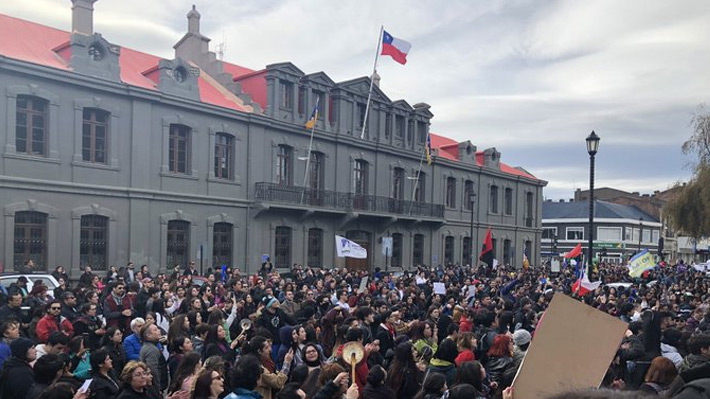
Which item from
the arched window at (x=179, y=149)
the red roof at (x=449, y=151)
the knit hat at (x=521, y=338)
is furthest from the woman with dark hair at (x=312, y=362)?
the red roof at (x=449, y=151)

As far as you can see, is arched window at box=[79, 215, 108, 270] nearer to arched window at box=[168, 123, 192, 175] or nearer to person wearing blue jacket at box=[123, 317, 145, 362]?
arched window at box=[168, 123, 192, 175]

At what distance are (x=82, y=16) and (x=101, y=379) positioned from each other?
24099 millimetres

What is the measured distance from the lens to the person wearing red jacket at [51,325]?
939 centimetres

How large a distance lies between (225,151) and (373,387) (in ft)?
83.4

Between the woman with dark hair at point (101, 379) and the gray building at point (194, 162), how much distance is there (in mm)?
18458

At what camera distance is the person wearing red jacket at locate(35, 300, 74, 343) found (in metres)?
9.39

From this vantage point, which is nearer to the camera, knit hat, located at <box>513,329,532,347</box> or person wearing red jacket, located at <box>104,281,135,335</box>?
knit hat, located at <box>513,329,532,347</box>

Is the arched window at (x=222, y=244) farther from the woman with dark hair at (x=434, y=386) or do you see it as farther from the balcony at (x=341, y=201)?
the woman with dark hair at (x=434, y=386)

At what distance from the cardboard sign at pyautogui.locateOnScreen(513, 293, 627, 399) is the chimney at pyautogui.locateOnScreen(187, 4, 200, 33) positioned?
32763 millimetres

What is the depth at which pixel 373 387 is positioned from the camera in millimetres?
6445

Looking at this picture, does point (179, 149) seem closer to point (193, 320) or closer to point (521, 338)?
point (193, 320)

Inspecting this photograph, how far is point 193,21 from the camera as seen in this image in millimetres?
34000

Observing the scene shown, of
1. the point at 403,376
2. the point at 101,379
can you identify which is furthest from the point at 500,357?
the point at 101,379

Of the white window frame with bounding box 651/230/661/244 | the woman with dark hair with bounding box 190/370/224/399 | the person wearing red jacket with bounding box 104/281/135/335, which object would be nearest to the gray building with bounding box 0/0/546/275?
the person wearing red jacket with bounding box 104/281/135/335
